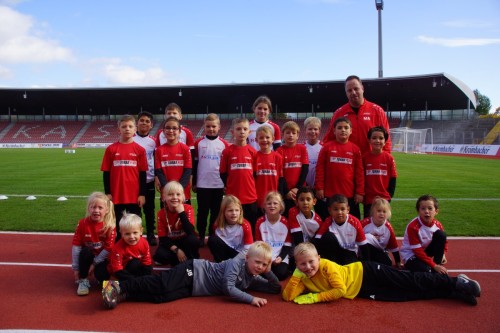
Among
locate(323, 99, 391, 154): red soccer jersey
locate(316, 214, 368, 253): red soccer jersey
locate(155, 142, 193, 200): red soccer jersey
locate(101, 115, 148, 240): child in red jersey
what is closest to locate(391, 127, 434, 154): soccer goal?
locate(323, 99, 391, 154): red soccer jersey

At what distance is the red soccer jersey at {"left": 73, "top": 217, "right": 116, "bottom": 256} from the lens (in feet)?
13.1

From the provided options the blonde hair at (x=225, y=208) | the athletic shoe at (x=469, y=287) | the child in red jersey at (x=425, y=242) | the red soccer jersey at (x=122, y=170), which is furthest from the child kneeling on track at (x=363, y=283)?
the red soccer jersey at (x=122, y=170)

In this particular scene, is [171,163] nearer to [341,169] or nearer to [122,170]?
[122,170]

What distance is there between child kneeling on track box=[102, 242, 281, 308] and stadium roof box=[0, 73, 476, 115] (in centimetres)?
3310

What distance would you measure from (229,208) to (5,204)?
6.64 metres

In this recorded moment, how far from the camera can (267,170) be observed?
4.89m

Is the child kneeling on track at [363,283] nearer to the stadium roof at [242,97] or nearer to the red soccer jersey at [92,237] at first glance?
the red soccer jersey at [92,237]

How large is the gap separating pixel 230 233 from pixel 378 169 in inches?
79.5

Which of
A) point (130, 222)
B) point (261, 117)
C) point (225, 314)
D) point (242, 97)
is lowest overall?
point (225, 314)

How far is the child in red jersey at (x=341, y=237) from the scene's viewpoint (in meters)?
4.17

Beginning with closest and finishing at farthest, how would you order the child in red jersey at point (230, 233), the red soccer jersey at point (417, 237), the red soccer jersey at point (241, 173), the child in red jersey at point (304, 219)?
the red soccer jersey at point (417, 237), the child in red jersey at point (230, 233), the child in red jersey at point (304, 219), the red soccer jersey at point (241, 173)

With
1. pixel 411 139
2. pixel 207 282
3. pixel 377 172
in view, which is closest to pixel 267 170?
pixel 377 172

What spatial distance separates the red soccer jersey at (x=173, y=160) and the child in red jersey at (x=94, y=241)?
4.03 feet

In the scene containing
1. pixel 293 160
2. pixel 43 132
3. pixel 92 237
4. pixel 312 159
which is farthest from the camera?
pixel 43 132
